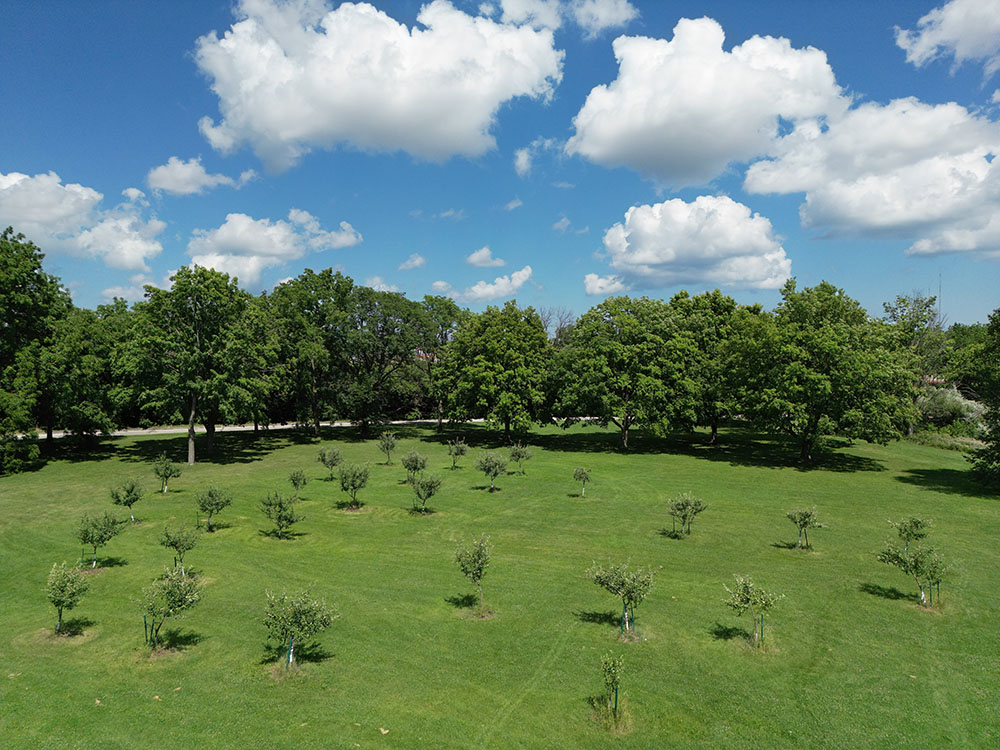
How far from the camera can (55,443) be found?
50969 millimetres

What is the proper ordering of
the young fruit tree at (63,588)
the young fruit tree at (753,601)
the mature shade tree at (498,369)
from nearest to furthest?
the young fruit tree at (63,588), the young fruit tree at (753,601), the mature shade tree at (498,369)

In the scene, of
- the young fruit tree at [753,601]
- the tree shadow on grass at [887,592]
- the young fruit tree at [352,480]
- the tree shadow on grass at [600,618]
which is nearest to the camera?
the young fruit tree at [753,601]

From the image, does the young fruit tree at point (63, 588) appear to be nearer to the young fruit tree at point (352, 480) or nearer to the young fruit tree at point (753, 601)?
the young fruit tree at point (352, 480)

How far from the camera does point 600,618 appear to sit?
1659 centimetres

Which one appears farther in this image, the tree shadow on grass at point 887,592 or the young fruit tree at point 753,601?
the tree shadow on grass at point 887,592

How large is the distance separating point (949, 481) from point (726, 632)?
33838mm

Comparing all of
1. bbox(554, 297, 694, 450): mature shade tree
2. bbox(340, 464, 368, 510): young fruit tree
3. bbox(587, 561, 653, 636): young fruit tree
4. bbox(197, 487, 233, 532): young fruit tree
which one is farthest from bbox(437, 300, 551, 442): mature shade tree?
bbox(587, 561, 653, 636): young fruit tree

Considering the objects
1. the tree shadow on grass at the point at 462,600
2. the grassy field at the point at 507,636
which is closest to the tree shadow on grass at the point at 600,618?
the grassy field at the point at 507,636

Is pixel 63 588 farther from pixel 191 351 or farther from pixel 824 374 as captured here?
pixel 824 374

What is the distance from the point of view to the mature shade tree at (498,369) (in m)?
54.6

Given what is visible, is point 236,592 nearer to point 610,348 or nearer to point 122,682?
point 122,682

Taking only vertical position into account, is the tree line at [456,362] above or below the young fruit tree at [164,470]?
above

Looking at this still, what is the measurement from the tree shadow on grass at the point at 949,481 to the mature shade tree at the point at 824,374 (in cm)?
368

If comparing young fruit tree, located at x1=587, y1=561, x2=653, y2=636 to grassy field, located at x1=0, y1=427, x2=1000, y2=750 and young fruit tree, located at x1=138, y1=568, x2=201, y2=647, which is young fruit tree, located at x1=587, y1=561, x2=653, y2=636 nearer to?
grassy field, located at x1=0, y1=427, x2=1000, y2=750
